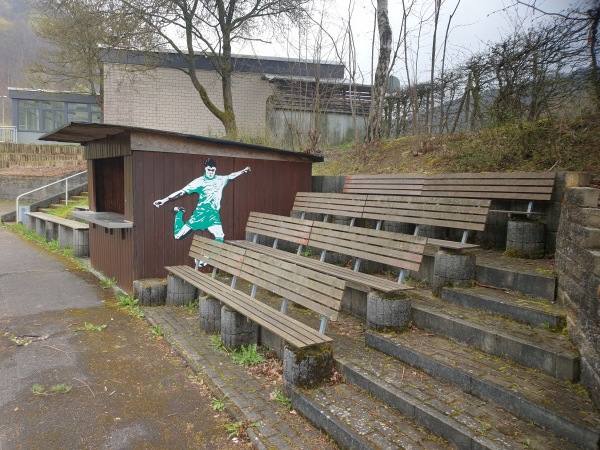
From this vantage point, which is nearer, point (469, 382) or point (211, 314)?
point (469, 382)

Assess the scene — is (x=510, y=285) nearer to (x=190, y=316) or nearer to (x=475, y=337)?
(x=475, y=337)

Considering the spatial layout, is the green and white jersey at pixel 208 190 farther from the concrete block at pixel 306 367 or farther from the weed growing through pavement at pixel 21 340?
the concrete block at pixel 306 367

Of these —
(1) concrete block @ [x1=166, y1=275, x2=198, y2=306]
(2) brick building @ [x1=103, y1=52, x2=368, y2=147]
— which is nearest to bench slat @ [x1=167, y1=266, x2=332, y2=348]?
(1) concrete block @ [x1=166, y1=275, x2=198, y2=306]

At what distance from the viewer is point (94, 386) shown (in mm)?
3920

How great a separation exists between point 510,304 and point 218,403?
2.64 meters

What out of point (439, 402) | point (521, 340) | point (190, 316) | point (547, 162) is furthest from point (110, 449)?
point (547, 162)

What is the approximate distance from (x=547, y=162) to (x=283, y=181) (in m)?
4.27

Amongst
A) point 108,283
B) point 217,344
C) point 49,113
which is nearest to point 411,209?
point 217,344

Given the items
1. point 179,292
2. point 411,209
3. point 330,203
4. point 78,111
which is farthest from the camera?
point 78,111

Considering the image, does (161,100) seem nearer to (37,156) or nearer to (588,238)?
(37,156)

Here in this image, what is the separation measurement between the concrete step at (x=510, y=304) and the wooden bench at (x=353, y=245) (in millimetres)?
544

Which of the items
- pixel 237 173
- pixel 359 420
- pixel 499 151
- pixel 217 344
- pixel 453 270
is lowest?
pixel 217 344

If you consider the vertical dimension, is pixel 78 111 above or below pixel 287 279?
above

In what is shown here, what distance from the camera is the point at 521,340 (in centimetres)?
331
